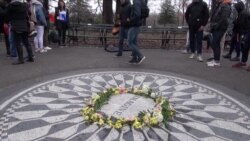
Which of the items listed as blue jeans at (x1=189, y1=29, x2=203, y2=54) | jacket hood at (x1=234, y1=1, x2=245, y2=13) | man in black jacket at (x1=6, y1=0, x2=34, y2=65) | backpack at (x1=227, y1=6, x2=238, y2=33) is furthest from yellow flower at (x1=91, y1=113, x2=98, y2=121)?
jacket hood at (x1=234, y1=1, x2=245, y2=13)

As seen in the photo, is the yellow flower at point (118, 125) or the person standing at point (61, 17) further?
the person standing at point (61, 17)

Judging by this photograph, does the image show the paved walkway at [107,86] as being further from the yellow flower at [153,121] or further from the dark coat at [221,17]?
the dark coat at [221,17]

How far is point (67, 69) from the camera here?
8984 millimetres

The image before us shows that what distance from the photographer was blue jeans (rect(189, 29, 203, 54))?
991 cm

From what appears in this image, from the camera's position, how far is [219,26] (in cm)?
895

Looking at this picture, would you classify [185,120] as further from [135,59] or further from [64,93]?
[135,59]

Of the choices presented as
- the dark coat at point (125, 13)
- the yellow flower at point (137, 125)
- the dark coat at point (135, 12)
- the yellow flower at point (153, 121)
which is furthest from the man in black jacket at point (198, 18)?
the yellow flower at point (137, 125)

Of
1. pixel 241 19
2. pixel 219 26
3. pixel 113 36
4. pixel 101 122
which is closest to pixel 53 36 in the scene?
pixel 113 36

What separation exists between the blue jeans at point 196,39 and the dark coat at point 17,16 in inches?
193

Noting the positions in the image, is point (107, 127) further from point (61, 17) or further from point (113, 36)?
point (113, 36)

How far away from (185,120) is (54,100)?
8.29 feet

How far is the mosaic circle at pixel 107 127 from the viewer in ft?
15.9

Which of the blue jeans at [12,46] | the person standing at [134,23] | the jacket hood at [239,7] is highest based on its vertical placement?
the jacket hood at [239,7]

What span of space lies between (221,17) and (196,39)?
1.44m
